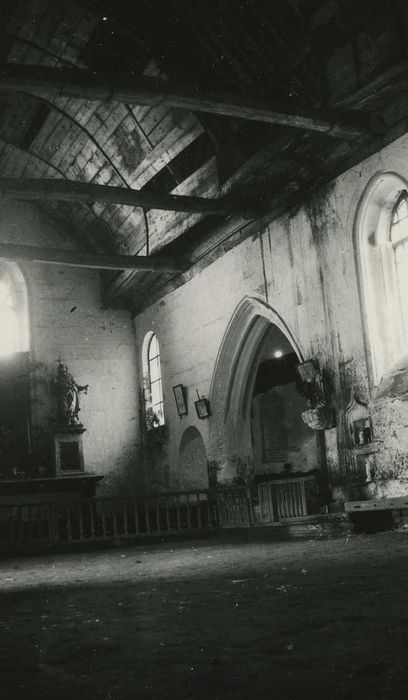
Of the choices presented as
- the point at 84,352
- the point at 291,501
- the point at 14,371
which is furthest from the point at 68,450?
the point at 291,501

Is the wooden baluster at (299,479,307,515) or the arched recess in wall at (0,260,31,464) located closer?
the wooden baluster at (299,479,307,515)

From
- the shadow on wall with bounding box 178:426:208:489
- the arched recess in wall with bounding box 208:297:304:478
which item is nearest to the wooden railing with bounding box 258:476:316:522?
the arched recess in wall with bounding box 208:297:304:478

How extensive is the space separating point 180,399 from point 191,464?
4.82 ft

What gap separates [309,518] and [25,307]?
359 inches

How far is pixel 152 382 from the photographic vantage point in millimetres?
16703

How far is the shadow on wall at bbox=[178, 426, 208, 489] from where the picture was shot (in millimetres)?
15039

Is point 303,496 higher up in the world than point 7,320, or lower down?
lower down

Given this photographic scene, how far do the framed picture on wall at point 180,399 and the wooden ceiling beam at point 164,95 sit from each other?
6.64 meters

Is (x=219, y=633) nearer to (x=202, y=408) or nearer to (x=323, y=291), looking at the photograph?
(x=323, y=291)

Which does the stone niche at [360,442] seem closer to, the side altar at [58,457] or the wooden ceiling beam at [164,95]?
the wooden ceiling beam at [164,95]

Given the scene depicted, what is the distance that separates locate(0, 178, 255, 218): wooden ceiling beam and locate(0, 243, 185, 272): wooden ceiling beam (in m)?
2.07

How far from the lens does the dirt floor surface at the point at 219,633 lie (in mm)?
2186

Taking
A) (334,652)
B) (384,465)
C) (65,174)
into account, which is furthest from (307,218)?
(334,652)

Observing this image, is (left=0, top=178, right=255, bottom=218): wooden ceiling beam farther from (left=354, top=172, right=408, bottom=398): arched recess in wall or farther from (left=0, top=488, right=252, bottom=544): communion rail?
(left=0, top=488, right=252, bottom=544): communion rail
